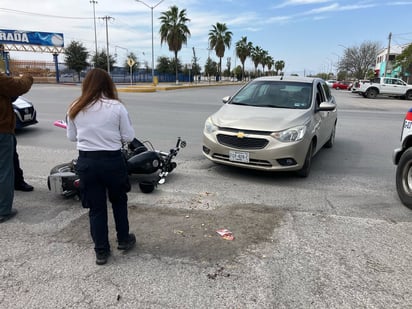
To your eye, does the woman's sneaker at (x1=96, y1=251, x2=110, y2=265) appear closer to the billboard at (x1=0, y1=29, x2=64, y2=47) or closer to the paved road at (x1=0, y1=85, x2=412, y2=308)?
the paved road at (x1=0, y1=85, x2=412, y2=308)

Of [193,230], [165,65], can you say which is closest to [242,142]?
[193,230]

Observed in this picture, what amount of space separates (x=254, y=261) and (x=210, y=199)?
166cm

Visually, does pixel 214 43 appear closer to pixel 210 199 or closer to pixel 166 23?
pixel 166 23

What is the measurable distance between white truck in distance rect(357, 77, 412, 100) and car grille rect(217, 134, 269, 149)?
2829 centimetres

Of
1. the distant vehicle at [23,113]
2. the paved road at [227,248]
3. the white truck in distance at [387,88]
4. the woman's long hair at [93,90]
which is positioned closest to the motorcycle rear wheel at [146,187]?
the paved road at [227,248]

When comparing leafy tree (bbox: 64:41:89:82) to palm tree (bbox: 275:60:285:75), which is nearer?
leafy tree (bbox: 64:41:89:82)

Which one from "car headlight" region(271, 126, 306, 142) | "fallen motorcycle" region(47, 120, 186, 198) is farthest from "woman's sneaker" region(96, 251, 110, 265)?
"car headlight" region(271, 126, 306, 142)

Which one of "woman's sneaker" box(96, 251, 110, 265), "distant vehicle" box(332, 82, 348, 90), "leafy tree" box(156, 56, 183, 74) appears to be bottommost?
"woman's sneaker" box(96, 251, 110, 265)

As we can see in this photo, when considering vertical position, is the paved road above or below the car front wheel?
below

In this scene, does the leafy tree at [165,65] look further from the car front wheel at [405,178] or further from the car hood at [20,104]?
the car front wheel at [405,178]

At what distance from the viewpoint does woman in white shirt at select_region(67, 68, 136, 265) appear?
2.90m

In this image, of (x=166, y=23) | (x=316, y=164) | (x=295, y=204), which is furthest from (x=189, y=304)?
(x=166, y=23)

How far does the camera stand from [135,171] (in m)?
5.07

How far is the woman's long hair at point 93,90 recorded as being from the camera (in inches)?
114
